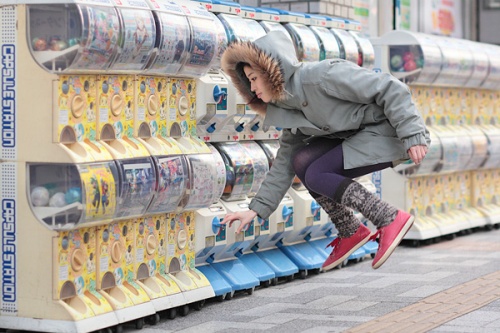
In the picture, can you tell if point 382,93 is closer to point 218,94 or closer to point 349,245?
point 349,245

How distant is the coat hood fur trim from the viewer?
223 inches

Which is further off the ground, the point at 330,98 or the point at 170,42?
the point at 170,42

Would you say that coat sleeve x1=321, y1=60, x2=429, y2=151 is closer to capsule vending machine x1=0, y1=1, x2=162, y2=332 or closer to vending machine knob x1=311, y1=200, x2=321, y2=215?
capsule vending machine x1=0, y1=1, x2=162, y2=332

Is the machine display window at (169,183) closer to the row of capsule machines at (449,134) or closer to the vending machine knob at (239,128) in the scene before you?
the vending machine knob at (239,128)

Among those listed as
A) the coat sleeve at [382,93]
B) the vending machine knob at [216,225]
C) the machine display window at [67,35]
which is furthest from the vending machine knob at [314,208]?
the machine display window at [67,35]

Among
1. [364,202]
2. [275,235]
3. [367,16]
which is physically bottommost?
[275,235]

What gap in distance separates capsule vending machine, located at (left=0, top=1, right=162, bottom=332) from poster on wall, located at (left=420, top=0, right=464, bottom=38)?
268 inches

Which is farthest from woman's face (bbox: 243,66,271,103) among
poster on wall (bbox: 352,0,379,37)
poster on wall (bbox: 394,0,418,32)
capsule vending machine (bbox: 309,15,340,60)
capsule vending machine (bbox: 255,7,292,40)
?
poster on wall (bbox: 394,0,418,32)

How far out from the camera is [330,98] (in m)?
5.77

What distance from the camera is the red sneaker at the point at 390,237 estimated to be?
570 cm

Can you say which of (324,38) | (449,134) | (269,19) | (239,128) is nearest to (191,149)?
(239,128)

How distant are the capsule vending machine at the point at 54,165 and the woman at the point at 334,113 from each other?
29.2 inches

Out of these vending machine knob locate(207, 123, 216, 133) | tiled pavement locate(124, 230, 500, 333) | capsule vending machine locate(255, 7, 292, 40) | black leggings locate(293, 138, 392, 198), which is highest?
capsule vending machine locate(255, 7, 292, 40)

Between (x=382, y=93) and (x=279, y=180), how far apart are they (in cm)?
76
